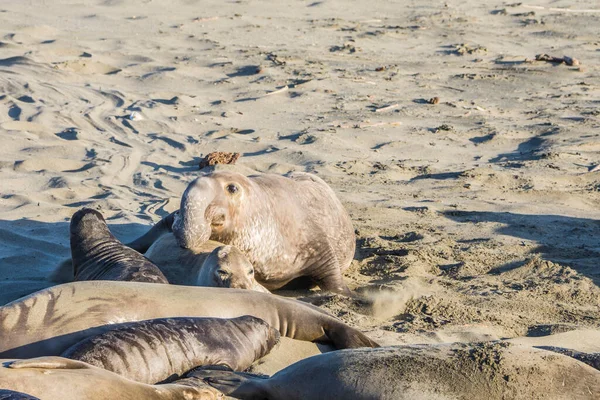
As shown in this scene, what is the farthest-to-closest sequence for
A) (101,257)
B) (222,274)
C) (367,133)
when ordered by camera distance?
(367,133), (101,257), (222,274)

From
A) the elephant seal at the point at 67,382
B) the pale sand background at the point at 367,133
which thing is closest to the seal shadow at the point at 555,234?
the pale sand background at the point at 367,133

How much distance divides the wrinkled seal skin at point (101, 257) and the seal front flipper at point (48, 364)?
6.00ft

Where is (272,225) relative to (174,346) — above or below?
below

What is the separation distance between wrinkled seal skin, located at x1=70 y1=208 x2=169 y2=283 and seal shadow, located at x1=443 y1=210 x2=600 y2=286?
2526 millimetres

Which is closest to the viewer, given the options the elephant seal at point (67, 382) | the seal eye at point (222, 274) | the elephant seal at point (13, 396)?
the elephant seal at point (13, 396)

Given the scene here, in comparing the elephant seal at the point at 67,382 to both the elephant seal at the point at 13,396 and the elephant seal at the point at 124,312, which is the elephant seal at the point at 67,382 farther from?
the elephant seal at the point at 124,312

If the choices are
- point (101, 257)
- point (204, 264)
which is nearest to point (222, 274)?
point (204, 264)

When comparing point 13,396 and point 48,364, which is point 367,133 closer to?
point 48,364

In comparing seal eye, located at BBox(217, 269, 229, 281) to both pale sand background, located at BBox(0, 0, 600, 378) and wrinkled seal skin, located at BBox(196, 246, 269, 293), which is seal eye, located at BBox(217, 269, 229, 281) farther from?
pale sand background, located at BBox(0, 0, 600, 378)

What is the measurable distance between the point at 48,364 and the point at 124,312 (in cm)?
118

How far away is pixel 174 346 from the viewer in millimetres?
4297

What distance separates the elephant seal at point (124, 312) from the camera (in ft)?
14.1

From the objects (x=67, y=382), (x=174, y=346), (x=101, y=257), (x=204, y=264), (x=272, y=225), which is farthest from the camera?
(x=272, y=225)

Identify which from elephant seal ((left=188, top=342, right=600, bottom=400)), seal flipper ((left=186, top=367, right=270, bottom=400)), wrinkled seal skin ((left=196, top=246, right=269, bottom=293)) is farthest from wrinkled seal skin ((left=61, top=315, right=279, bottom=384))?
wrinkled seal skin ((left=196, top=246, right=269, bottom=293))
